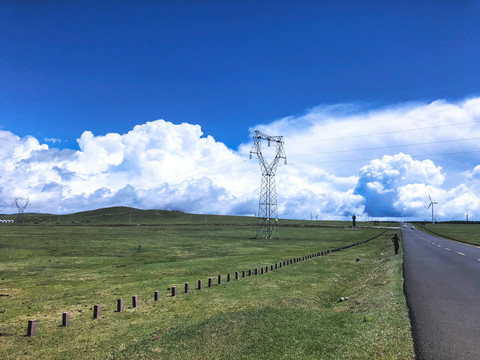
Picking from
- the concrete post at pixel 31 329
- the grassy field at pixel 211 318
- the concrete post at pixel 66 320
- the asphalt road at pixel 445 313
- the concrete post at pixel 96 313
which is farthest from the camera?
the concrete post at pixel 96 313

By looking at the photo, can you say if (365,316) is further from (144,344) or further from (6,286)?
(6,286)

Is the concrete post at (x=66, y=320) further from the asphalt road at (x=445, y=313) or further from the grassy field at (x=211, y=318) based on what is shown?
the asphalt road at (x=445, y=313)

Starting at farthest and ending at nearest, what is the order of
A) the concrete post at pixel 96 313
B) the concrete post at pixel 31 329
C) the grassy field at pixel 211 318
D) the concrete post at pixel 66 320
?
the concrete post at pixel 96 313, the concrete post at pixel 66 320, the concrete post at pixel 31 329, the grassy field at pixel 211 318

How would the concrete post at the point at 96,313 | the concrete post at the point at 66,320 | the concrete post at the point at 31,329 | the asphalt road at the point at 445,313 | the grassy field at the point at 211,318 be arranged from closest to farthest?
the asphalt road at the point at 445,313, the grassy field at the point at 211,318, the concrete post at the point at 31,329, the concrete post at the point at 66,320, the concrete post at the point at 96,313

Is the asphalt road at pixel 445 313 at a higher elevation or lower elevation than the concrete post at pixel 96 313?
higher

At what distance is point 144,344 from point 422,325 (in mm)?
10155

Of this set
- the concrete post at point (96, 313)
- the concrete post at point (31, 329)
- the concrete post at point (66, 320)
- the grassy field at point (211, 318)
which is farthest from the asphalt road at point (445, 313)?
the concrete post at point (31, 329)

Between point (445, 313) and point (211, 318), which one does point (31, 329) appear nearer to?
point (211, 318)

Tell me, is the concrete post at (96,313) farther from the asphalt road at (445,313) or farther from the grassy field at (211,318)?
the asphalt road at (445,313)

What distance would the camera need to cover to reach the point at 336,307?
17.5 m

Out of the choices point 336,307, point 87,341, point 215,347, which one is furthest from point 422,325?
point 87,341

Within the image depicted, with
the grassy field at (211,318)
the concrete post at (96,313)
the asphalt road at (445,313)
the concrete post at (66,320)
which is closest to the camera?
the asphalt road at (445,313)

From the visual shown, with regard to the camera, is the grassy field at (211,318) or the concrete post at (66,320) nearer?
A: the grassy field at (211,318)

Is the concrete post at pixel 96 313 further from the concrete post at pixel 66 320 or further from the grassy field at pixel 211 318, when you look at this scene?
the concrete post at pixel 66 320
